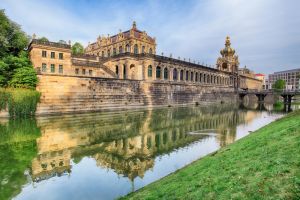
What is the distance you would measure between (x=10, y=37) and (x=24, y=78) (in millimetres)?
9845

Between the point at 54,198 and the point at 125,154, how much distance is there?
A: 664 cm

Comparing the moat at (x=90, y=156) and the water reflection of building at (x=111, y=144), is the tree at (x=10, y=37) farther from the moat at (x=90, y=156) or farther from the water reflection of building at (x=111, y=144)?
the water reflection of building at (x=111, y=144)

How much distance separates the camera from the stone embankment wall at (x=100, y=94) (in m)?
35.0

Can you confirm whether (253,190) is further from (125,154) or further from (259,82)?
(259,82)

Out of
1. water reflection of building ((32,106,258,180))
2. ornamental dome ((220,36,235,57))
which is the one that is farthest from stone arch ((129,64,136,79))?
ornamental dome ((220,36,235,57))

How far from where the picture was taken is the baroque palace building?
136 feet

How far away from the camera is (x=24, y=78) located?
3312 centimetres

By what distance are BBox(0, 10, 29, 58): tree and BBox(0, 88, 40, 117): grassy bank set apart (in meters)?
7.92

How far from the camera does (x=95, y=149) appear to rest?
17188mm

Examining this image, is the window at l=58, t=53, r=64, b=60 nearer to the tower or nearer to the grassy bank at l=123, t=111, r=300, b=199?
the grassy bank at l=123, t=111, r=300, b=199

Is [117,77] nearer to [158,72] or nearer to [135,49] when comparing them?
[158,72]

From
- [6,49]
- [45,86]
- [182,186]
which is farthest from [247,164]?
[6,49]

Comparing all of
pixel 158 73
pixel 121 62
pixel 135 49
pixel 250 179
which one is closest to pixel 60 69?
pixel 121 62

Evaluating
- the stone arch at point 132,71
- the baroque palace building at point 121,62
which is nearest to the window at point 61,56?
the baroque palace building at point 121,62
